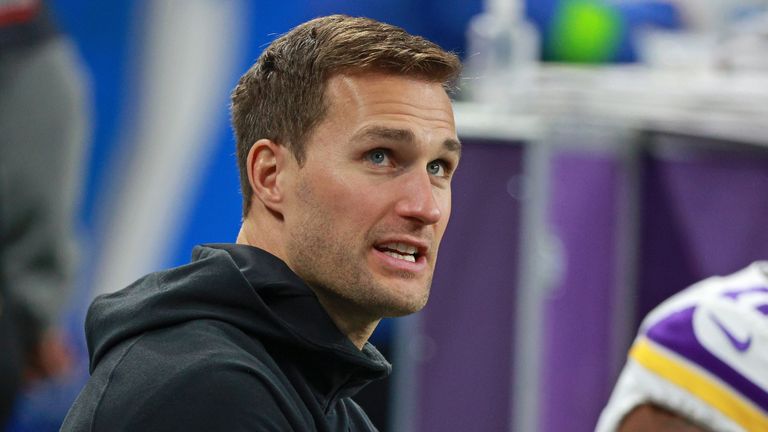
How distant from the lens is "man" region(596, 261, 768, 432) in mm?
1753

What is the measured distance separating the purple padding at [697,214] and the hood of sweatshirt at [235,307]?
2258 millimetres

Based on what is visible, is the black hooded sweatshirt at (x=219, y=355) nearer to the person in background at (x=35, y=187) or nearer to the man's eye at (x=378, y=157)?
the man's eye at (x=378, y=157)

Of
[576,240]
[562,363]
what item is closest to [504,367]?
[562,363]

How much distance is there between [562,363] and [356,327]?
2.88m

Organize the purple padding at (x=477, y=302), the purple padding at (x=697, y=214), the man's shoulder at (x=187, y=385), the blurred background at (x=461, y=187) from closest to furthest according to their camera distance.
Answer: the man's shoulder at (x=187, y=385)
the purple padding at (x=697, y=214)
the blurred background at (x=461, y=187)
the purple padding at (x=477, y=302)

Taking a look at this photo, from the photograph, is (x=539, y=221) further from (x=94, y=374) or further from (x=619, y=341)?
(x=94, y=374)

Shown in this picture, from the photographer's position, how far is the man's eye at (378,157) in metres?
1.65

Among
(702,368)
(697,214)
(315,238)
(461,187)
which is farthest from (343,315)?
(461,187)

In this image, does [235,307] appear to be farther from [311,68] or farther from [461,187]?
[461,187]

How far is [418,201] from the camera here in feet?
5.43

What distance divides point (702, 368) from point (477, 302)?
2.87 m

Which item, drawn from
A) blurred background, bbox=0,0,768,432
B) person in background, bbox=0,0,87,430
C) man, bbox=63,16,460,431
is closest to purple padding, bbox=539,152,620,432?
blurred background, bbox=0,0,768,432

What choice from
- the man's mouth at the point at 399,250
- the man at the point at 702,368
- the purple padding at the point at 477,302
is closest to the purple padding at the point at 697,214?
the purple padding at the point at 477,302

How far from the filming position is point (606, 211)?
445 cm
